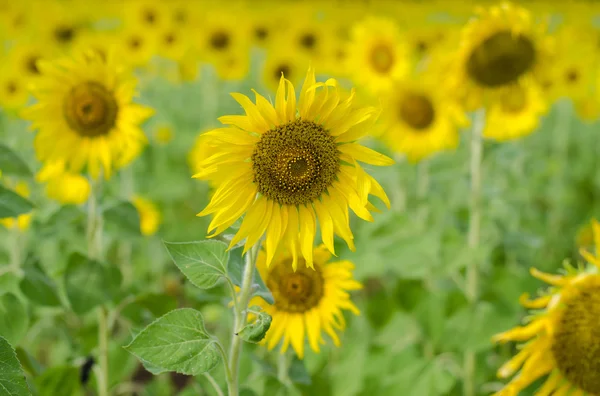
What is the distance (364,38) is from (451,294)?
2.25m

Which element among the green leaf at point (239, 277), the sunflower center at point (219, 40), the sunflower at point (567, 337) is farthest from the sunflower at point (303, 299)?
the sunflower center at point (219, 40)

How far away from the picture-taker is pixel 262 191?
123 centimetres

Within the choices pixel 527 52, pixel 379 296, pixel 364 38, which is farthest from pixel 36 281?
pixel 364 38

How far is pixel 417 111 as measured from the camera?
3227mm


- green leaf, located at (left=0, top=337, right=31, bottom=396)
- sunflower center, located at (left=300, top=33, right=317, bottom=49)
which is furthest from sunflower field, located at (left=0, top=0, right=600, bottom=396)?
sunflower center, located at (left=300, top=33, right=317, bottom=49)

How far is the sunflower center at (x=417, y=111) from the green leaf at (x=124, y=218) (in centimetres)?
169

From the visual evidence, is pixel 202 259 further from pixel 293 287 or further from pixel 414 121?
pixel 414 121

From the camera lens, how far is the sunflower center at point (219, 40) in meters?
5.04

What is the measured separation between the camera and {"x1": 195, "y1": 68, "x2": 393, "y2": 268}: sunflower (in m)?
1.18

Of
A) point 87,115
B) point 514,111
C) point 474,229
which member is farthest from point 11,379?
point 514,111

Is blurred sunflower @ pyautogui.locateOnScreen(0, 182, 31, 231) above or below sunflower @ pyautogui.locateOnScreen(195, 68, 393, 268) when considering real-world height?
above

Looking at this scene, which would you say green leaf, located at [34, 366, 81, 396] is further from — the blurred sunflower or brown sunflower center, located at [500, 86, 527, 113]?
brown sunflower center, located at [500, 86, 527, 113]

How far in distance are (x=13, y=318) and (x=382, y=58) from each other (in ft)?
10.1

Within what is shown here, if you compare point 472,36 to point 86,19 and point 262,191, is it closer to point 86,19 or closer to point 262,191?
point 262,191
